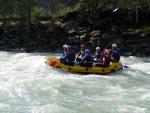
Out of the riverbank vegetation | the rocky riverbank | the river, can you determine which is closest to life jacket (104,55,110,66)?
the river

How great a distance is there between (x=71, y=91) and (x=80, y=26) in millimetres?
20709

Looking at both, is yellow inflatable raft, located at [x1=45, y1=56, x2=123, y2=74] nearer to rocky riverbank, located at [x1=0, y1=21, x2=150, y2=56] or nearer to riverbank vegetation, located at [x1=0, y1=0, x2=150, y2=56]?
rocky riverbank, located at [x1=0, y1=21, x2=150, y2=56]

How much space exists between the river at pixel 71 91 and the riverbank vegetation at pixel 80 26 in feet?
34.7

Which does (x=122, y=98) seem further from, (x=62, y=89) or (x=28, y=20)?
(x=28, y=20)

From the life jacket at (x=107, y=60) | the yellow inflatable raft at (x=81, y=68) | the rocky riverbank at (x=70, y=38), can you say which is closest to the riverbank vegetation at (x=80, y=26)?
the rocky riverbank at (x=70, y=38)

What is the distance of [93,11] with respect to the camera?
34094mm

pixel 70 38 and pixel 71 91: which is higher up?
pixel 70 38

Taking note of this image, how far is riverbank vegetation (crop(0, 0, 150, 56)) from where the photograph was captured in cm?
2884

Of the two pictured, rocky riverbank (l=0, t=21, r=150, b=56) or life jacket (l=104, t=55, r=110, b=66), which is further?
rocky riverbank (l=0, t=21, r=150, b=56)

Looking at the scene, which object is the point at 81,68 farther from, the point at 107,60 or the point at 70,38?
the point at 70,38

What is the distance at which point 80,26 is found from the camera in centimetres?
3341

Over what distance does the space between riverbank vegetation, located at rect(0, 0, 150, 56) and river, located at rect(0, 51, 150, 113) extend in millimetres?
10571

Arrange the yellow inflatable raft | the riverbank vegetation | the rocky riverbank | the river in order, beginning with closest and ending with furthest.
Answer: the river < the yellow inflatable raft < the rocky riverbank < the riverbank vegetation

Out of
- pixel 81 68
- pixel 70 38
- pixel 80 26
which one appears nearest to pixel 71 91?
pixel 81 68
